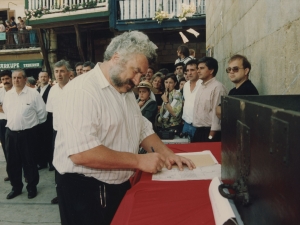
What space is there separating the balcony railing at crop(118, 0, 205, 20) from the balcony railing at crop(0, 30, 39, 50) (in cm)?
750

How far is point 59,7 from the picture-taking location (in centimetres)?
1302

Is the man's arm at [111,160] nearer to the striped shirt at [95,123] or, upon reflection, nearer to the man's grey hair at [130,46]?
the striped shirt at [95,123]

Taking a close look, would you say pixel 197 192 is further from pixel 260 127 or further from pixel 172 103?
pixel 172 103

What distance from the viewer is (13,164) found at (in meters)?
4.64

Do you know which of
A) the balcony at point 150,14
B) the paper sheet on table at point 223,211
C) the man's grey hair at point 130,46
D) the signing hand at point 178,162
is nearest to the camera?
the paper sheet on table at point 223,211

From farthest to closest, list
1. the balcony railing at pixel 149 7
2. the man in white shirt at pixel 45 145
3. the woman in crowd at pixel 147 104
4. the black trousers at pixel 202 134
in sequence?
the balcony railing at pixel 149 7
the man in white shirt at pixel 45 145
the woman in crowd at pixel 147 104
the black trousers at pixel 202 134

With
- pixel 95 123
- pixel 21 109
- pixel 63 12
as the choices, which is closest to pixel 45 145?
pixel 21 109

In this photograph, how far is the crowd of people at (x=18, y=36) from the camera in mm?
17109

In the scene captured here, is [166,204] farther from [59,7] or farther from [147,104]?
[59,7]

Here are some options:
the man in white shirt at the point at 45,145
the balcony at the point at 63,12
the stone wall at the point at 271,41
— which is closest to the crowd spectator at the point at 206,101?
the stone wall at the point at 271,41

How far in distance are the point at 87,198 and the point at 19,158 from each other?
3.35 metres

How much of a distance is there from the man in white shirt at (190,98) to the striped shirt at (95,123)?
98.1 inches

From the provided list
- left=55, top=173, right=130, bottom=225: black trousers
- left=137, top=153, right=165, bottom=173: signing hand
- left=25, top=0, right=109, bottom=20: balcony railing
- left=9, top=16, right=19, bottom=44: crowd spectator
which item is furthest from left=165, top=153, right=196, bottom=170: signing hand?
left=9, top=16, right=19, bottom=44: crowd spectator

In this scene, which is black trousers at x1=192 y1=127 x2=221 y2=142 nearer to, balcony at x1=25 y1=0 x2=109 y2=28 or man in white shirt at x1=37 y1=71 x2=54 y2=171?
man in white shirt at x1=37 y1=71 x2=54 y2=171
